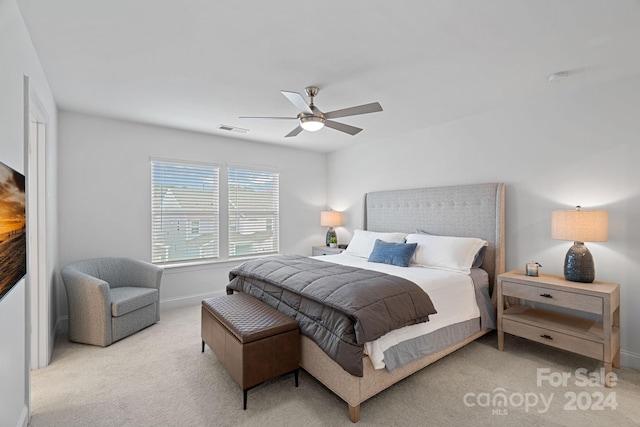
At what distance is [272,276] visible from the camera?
2.96m

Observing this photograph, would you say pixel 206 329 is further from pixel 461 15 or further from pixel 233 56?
pixel 461 15

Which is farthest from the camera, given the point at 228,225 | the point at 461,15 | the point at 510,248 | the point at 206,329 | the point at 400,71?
the point at 228,225

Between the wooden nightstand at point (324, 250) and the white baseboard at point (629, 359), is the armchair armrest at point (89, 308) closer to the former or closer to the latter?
the wooden nightstand at point (324, 250)

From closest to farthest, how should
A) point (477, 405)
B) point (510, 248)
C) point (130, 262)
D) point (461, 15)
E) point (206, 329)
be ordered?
point (461, 15)
point (477, 405)
point (206, 329)
point (510, 248)
point (130, 262)

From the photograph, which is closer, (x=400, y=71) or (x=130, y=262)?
(x=400, y=71)

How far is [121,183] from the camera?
403cm

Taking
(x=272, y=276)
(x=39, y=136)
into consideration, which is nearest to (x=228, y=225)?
(x=272, y=276)

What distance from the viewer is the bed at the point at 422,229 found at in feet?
6.90

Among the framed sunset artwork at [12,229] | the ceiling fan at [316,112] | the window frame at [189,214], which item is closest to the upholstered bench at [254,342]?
the framed sunset artwork at [12,229]

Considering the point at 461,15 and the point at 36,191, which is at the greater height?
the point at 461,15

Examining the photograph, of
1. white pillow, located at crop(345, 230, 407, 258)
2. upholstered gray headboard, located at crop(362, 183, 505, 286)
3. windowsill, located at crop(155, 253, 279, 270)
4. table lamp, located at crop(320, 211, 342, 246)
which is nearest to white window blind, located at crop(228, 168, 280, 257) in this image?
windowsill, located at crop(155, 253, 279, 270)

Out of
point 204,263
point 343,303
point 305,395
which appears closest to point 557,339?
point 343,303

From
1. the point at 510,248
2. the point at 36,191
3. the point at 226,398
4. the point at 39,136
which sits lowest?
the point at 226,398

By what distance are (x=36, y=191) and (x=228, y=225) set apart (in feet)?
8.10
